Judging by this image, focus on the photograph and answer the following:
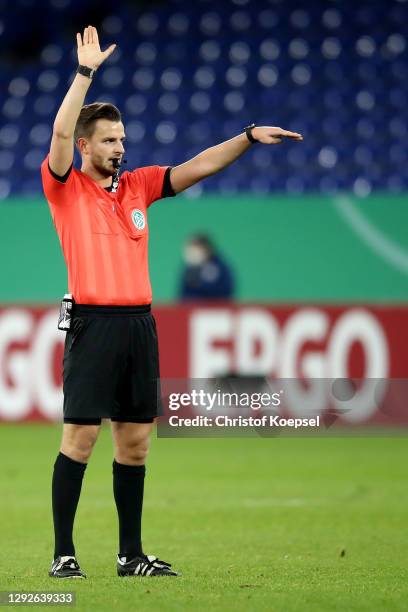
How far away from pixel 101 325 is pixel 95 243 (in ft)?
1.03

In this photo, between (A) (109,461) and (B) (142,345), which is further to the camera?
(A) (109,461)

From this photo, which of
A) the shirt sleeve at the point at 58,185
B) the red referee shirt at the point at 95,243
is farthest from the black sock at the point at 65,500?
the shirt sleeve at the point at 58,185

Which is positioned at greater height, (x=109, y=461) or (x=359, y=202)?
(x=359, y=202)

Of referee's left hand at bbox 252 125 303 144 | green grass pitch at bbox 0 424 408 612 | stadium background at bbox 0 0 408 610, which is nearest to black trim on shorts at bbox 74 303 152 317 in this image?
referee's left hand at bbox 252 125 303 144

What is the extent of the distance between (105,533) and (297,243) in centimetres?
672

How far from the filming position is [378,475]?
366 inches

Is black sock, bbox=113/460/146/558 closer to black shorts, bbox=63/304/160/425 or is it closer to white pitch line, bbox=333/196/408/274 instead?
black shorts, bbox=63/304/160/425

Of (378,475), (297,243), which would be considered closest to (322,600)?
(378,475)

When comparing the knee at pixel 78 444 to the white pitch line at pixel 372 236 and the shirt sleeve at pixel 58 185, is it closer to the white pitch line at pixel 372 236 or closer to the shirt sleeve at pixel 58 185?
the shirt sleeve at pixel 58 185

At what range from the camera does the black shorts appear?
5055 millimetres

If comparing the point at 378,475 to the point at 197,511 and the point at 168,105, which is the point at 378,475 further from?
the point at 168,105

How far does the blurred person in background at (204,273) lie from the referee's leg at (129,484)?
7590 millimetres

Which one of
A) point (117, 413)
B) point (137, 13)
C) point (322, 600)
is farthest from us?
point (137, 13)

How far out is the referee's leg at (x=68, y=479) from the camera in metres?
5.08
